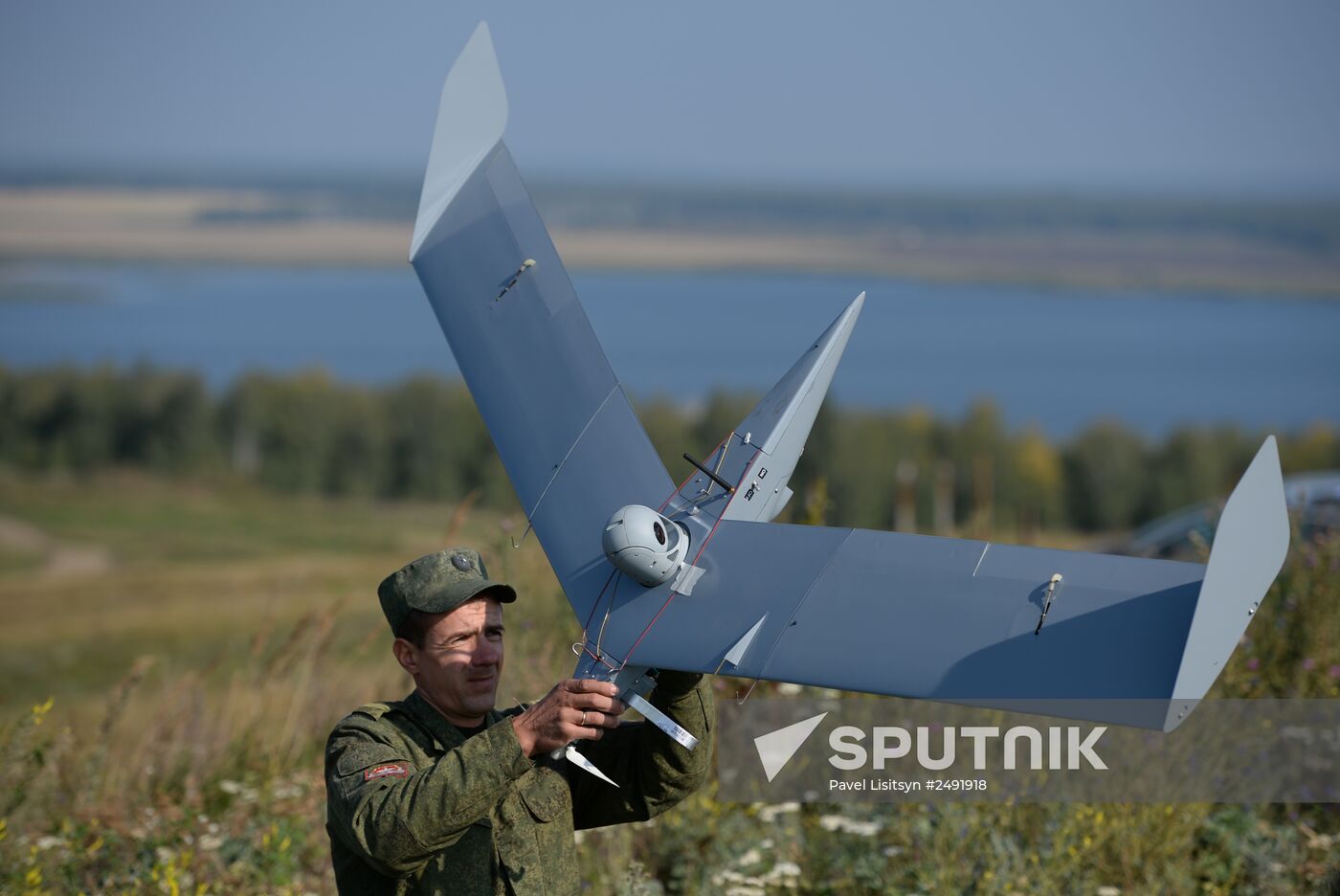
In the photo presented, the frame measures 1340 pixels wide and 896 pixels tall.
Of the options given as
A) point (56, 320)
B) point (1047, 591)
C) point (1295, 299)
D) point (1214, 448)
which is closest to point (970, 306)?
point (1295, 299)

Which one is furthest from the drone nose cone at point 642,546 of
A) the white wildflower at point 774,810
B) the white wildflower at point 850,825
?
the white wildflower at point 774,810

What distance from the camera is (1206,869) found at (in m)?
5.86

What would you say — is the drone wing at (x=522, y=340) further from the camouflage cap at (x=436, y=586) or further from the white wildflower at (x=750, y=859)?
the white wildflower at (x=750, y=859)

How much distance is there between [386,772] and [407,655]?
1.54 feet

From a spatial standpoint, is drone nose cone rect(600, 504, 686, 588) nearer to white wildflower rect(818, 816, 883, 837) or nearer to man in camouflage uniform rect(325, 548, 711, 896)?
man in camouflage uniform rect(325, 548, 711, 896)

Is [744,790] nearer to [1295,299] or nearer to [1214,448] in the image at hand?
[1214,448]

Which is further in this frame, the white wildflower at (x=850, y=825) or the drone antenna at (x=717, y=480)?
the white wildflower at (x=850, y=825)

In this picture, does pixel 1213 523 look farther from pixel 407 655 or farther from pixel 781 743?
pixel 407 655

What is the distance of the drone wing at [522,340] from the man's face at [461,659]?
0.89 feet

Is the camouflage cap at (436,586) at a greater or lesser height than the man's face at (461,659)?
greater

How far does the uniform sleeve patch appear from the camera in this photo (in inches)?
131

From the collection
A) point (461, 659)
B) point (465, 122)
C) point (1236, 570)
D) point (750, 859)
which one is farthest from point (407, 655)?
point (750, 859)

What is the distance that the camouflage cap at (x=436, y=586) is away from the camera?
360cm

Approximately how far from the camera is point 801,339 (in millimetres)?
134125
